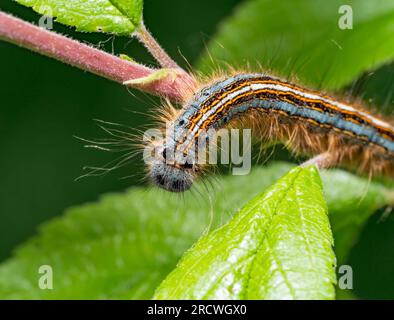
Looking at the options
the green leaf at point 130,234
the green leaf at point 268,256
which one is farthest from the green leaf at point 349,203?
the green leaf at point 268,256

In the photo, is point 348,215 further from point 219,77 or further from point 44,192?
point 44,192

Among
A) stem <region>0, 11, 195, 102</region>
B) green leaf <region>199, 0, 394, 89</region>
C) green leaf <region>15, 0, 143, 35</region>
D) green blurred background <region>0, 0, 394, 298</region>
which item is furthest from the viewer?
green blurred background <region>0, 0, 394, 298</region>

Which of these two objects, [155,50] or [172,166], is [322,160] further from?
[155,50]

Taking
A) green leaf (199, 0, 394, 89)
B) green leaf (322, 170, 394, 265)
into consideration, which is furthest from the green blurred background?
green leaf (322, 170, 394, 265)

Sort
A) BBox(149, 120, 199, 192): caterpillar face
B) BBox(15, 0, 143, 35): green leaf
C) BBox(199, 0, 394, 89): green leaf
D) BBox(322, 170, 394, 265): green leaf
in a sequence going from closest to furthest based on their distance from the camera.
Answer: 1. BBox(15, 0, 143, 35): green leaf
2. BBox(149, 120, 199, 192): caterpillar face
3. BBox(199, 0, 394, 89): green leaf
4. BBox(322, 170, 394, 265): green leaf

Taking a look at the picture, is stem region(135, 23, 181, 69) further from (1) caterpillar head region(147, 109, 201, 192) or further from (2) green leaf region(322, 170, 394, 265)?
(2) green leaf region(322, 170, 394, 265)

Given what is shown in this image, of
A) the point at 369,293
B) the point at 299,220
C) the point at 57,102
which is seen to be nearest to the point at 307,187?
the point at 299,220

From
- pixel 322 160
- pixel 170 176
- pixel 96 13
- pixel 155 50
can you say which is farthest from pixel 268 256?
pixel 96 13
